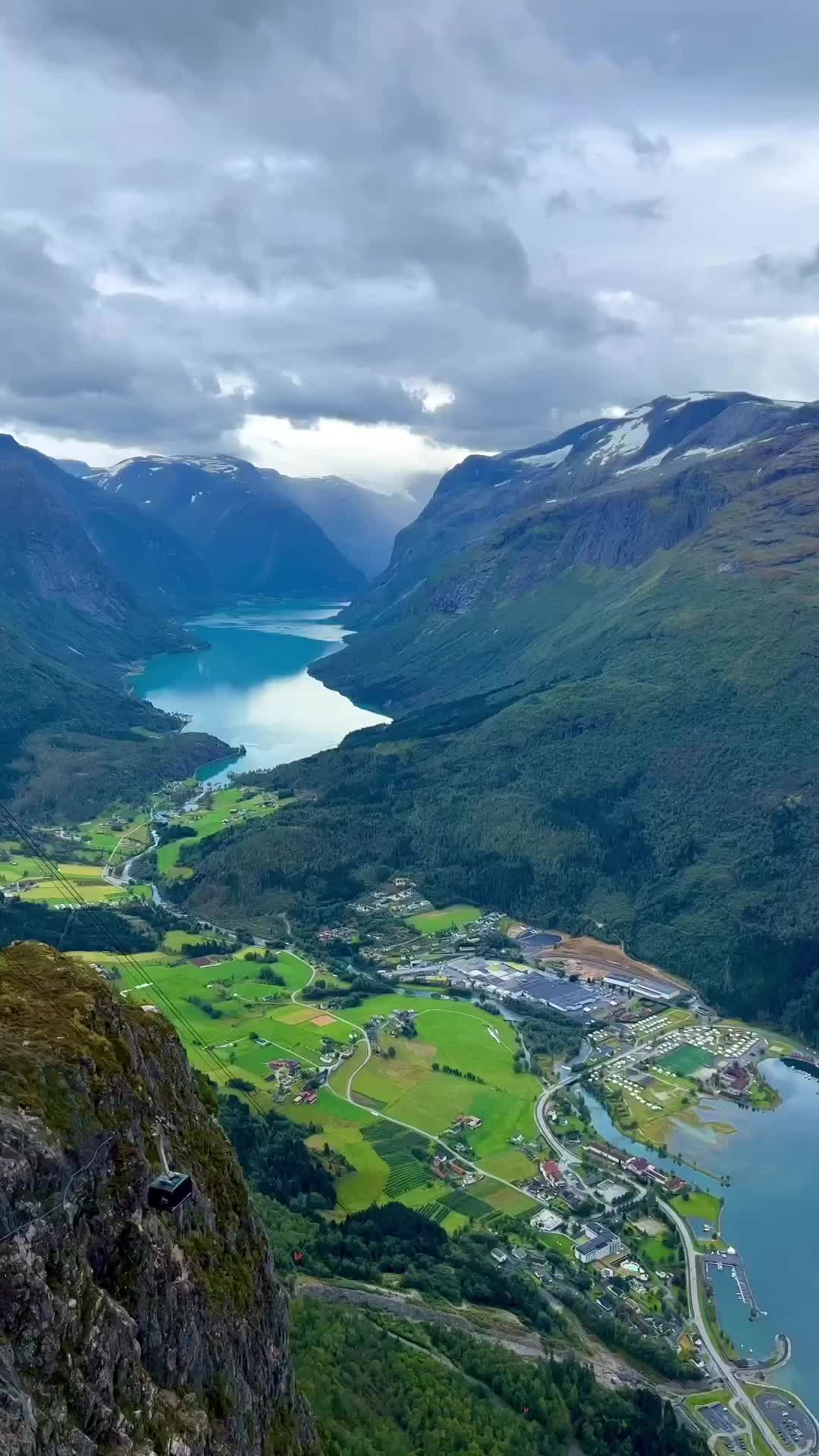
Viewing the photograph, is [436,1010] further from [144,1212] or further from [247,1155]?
[144,1212]

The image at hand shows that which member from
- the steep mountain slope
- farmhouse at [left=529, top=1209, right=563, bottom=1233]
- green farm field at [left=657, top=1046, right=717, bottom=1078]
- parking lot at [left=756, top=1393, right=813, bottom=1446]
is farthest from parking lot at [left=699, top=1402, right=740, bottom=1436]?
the steep mountain slope

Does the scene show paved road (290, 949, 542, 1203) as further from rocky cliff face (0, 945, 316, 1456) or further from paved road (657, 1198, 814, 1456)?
rocky cliff face (0, 945, 316, 1456)

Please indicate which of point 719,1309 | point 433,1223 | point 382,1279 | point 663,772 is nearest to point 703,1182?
point 719,1309

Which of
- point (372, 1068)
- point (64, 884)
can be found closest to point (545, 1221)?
point (372, 1068)

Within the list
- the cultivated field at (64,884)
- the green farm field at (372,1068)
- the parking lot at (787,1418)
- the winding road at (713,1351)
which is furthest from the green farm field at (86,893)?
the parking lot at (787,1418)

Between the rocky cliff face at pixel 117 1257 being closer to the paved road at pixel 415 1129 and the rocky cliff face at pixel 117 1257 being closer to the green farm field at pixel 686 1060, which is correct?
the paved road at pixel 415 1129

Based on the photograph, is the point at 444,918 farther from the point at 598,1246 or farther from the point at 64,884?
the point at 598,1246
